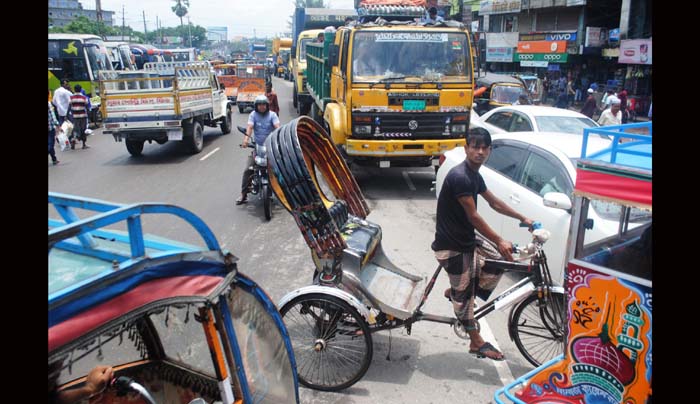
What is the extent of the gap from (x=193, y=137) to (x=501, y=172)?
29.1ft

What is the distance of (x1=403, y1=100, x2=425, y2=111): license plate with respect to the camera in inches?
348

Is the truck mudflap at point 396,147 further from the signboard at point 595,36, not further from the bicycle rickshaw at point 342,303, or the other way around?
the signboard at point 595,36

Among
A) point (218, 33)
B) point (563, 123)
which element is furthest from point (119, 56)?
point (218, 33)

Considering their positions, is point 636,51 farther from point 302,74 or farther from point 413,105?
Result: point 413,105

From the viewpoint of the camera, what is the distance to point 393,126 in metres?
8.93

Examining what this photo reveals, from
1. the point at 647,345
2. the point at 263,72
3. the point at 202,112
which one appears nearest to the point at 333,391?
the point at 647,345

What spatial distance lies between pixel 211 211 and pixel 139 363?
17.3 feet

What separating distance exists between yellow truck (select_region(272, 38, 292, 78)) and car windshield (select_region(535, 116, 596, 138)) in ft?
108

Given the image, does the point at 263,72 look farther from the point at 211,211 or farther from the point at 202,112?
the point at 211,211

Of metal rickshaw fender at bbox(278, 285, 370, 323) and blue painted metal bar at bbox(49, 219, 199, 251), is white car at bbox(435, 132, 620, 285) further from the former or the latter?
blue painted metal bar at bbox(49, 219, 199, 251)

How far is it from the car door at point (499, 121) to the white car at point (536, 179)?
10.7ft

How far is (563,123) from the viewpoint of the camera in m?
8.39

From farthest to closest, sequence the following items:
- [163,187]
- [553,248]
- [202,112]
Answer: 1. [202,112]
2. [163,187]
3. [553,248]

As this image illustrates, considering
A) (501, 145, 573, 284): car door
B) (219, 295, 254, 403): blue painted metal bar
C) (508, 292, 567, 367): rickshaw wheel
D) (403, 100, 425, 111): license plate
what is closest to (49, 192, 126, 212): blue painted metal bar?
(219, 295, 254, 403): blue painted metal bar
